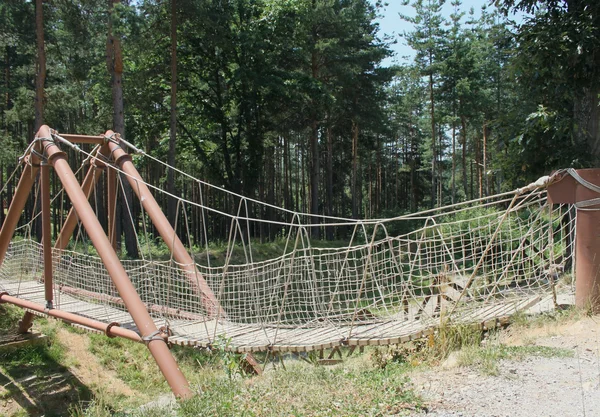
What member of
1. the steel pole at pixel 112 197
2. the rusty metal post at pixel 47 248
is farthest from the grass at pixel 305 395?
the steel pole at pixel 112 197

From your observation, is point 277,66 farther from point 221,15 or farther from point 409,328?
point 409,328

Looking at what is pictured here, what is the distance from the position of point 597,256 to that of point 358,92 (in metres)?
15.1

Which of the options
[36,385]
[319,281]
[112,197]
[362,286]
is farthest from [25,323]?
[362,286]

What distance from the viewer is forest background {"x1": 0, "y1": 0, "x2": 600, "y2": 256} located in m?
8.25

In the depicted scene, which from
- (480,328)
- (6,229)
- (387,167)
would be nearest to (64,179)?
(6,229)

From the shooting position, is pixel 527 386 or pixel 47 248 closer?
pixel 527 386

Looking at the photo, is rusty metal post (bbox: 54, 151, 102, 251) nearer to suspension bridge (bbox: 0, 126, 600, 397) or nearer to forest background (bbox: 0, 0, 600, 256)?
suspension bridge (bbox: 0, 126, 600, 397)

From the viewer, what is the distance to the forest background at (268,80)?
325 inches

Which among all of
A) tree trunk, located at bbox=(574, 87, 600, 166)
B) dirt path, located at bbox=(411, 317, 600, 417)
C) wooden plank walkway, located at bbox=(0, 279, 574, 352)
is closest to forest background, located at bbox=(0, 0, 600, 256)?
tree trunk, located at bbox=(574, 87, 600, 166)

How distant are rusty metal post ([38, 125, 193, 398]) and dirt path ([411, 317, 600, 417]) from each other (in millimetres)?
1624

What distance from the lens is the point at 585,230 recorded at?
12.5 feet

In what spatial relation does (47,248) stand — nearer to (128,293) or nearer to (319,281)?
(128,293)

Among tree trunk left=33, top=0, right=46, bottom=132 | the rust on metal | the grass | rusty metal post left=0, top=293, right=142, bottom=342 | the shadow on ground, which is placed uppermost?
tree trunk left=33, top=0, right=46, bottom=132

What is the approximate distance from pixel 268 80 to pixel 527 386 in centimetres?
1297
